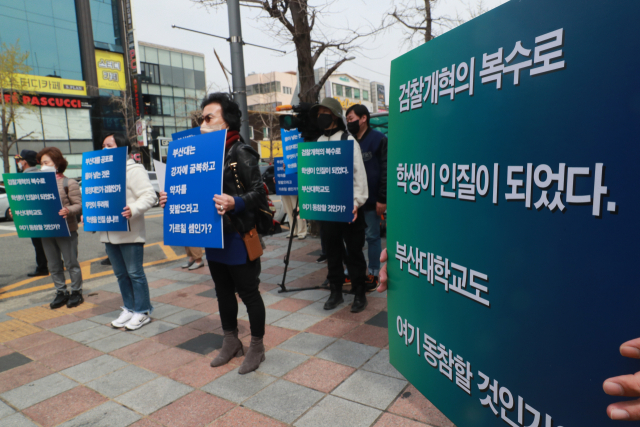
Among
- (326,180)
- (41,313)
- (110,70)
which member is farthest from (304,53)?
(110,70)

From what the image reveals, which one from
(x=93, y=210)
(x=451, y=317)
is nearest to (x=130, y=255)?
(x=93, y=210)

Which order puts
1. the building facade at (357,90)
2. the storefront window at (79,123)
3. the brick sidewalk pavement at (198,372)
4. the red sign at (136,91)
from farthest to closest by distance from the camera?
1. the building facade at (357,90)
2. the red sign at (136,91)
3. the storefront window at (79,123)
4. the brick sidewalk pavement at (198,372)

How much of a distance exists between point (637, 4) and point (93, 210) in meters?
4.47

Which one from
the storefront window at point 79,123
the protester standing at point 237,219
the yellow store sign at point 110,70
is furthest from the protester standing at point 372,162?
the yellow store sign at point 110,70

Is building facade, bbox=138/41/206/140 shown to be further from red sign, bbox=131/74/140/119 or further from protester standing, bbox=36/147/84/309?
protester standing, bbox=36/147/84/309

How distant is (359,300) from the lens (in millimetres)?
4207

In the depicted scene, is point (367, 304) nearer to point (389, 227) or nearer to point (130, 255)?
point (130, 255)

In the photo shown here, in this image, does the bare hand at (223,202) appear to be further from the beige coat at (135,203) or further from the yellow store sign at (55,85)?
the yellow store sign at (55,85)

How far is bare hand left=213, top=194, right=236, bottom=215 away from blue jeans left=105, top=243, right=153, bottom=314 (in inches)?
70.6

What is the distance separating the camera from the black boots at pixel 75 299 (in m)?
4.98

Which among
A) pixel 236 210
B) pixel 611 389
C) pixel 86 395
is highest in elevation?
pixel 236 210

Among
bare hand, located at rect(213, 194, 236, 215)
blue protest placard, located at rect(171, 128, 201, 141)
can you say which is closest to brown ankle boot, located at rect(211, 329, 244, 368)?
bare hand, located at rect(213, 194, 236, 215)

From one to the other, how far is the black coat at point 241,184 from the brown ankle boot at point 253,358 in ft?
2.96

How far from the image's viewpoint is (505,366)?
3.68 feet
